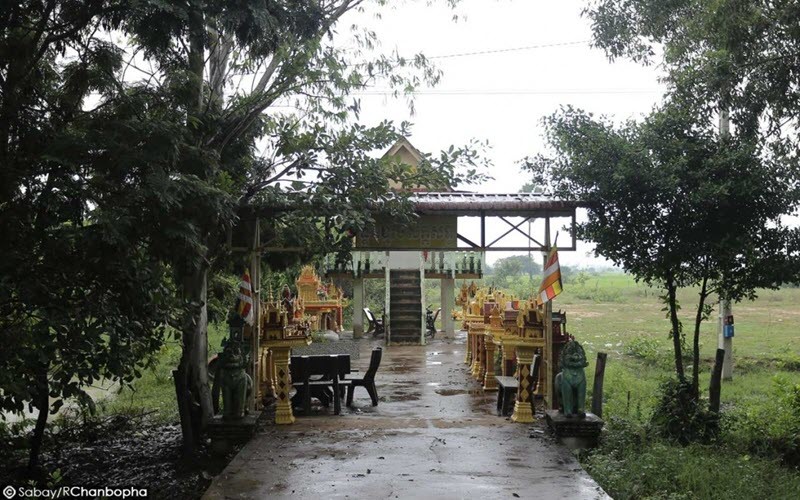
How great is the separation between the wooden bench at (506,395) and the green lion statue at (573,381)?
4.43ft

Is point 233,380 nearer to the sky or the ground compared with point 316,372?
nearer to the sky

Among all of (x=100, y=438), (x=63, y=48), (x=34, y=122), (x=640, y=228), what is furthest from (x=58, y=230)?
(x=640, y=228)

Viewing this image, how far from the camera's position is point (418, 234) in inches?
429

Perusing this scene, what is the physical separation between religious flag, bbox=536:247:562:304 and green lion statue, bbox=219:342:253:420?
392cm

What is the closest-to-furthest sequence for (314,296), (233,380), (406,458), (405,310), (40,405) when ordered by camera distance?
(40,405) < (406,458) < (233,380) < (314,296) < (405,310)

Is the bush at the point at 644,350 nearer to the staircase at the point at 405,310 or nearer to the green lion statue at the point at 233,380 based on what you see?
the staircase at the point at 405,310

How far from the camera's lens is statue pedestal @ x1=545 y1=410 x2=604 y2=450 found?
9.05 m

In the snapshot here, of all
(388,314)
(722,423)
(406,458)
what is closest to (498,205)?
(406,458)

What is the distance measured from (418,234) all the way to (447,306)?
14.6m

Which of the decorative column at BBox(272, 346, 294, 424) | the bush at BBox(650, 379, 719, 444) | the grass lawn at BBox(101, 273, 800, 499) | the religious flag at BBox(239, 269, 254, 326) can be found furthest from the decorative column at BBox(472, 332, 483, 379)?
the religious flag at BBox(239, 269, 254, 326)

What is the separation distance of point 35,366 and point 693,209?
24.9 feet

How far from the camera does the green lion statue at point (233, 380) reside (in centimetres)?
934

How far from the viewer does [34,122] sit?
7.41m

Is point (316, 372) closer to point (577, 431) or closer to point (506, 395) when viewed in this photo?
point (506, 395)
